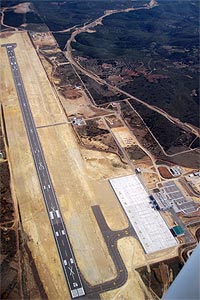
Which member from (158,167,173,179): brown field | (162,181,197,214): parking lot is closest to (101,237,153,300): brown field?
(162,181,197,214): parking lot

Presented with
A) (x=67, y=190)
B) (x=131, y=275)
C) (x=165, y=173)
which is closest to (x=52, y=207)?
(x=67, y=190)

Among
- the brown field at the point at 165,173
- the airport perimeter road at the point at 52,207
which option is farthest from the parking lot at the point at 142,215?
the airport perimeter road at the point at 52,207

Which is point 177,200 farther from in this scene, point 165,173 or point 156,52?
point 156,52

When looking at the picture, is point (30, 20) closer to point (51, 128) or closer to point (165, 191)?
point (51, 128)

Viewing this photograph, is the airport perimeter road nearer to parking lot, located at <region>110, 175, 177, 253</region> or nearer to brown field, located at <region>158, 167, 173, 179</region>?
parking lot, located at <region>110, 175, 177, 253</region>

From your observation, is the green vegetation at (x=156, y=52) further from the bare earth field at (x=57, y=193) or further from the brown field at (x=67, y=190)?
the bare earth field at (x=57, y=193)

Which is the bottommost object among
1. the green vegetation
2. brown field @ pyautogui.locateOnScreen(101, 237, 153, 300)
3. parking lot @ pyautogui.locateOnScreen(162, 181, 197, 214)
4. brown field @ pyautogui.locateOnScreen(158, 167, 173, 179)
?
brown field @ pyautogui.locateOnScreen(101, 237, 153, 300)

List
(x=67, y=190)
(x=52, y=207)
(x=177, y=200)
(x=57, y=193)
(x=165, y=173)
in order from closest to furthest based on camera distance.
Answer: (x=52, y=207), (x=57, y=193), (x=67, y=190), (x=177, y=200), (x=165, y=173)
